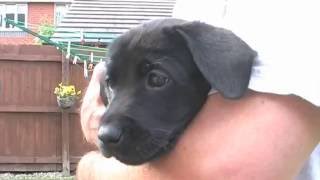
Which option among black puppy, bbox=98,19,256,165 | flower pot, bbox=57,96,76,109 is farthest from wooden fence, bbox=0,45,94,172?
black puppy, bbox=98,19,256,165

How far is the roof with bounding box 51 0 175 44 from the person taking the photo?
8.91 metres

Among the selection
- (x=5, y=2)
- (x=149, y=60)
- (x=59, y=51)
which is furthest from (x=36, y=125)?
(x=5, y=2)

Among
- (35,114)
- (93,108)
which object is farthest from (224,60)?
(35,114)

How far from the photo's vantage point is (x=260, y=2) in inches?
51.7

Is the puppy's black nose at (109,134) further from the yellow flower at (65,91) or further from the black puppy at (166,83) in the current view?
the yellow flower at (65,91)

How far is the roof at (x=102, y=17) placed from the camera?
891 centimetres

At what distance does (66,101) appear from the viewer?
940 centimetres

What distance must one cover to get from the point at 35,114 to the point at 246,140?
8.84 metres

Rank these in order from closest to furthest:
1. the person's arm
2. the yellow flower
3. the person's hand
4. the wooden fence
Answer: the person's arm < the person's hand < the yellow flower < the wooden fence

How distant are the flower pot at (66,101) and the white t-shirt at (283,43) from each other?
26.8 ft

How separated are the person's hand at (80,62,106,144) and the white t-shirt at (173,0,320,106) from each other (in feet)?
1.25

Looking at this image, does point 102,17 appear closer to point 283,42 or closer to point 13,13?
point 283,42

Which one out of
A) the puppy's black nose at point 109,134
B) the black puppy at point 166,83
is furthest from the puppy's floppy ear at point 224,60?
the puppy's black nose at point 109,134

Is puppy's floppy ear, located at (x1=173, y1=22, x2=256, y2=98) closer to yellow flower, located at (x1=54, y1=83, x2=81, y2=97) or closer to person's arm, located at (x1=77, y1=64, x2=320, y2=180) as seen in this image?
person's arm, located at (x1=77, y1=64, x2=320, y2=180)
